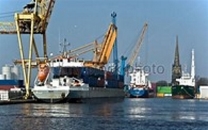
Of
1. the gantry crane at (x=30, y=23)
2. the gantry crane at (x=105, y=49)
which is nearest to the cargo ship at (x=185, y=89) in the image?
the gantry crane at (x=105, y=49)

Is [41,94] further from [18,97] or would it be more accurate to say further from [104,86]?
[104,86]

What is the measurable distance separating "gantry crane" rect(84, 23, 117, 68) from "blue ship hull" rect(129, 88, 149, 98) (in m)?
32.9

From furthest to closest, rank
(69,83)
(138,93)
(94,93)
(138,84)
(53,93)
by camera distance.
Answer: (138,84)
(138,93)
(94,93)
(69,83)
(53,93)

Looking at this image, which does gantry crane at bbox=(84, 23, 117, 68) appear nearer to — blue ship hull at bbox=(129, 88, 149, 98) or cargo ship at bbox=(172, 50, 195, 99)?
blue ship hull at bbox=(129, 88, 149, 98)

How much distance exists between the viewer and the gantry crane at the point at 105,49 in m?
121

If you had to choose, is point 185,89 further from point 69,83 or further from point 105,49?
point 69,83

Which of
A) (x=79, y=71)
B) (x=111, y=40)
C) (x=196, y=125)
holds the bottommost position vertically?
(x=196, y=125)

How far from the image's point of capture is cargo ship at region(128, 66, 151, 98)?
159 metres

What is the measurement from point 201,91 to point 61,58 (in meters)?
80.9

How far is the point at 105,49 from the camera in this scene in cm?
12444

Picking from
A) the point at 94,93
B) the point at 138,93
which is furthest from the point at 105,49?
the point at 138,93

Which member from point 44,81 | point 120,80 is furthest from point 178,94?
point 44,81

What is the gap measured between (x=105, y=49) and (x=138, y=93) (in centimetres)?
3739

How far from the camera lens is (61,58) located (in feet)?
320
